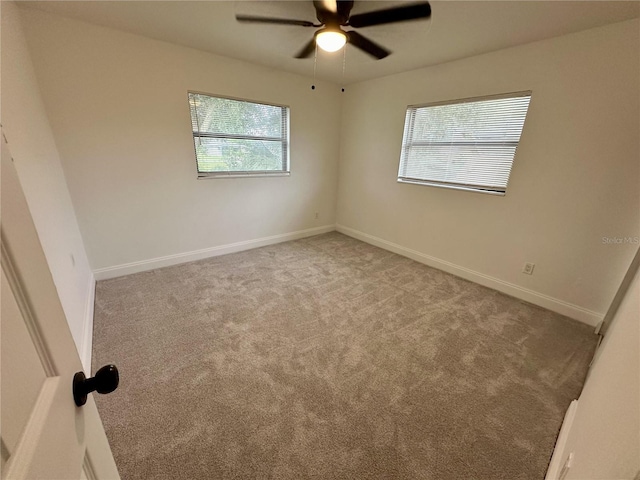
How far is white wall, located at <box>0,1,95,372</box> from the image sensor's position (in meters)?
1.40

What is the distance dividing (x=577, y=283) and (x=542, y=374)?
109 cm

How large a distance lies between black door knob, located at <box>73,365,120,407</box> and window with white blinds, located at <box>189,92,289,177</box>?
2.86m

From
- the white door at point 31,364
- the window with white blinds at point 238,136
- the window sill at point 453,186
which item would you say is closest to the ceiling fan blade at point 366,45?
the window sill at point 453,186

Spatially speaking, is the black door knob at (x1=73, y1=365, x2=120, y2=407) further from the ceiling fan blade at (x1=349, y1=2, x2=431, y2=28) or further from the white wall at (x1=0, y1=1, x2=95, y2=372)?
the ceiling fan blade at (x1=349, y1=2, x2=431, y2=28)

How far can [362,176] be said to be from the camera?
397 centimetres

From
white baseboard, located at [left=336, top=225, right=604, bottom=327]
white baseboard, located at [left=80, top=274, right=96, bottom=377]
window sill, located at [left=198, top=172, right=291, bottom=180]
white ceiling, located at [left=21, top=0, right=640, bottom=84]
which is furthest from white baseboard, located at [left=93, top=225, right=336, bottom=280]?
white ceiling, located at [left=21, top=0, right=640, bottom=84]

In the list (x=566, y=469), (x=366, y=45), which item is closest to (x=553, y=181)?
(x=366, y=45)

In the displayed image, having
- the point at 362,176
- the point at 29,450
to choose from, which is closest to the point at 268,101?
the point at 362,176

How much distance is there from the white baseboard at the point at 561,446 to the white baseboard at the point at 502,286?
1190mm

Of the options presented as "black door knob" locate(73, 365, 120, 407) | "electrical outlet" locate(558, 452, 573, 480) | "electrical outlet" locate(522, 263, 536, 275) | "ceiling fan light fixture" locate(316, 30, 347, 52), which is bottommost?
"electrical outlet" locate(558, 452, 573, 480)

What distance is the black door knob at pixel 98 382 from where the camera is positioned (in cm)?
55

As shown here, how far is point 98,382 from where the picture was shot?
56 cm

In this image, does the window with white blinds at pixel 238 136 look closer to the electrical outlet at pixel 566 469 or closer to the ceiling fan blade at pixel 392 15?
the ceiling fan blade at pixel 392 15

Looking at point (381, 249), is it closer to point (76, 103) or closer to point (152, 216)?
point (152, 216)
